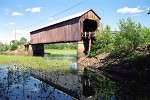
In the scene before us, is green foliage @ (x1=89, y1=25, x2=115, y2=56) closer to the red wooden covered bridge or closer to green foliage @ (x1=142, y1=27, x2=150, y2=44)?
the red wooden covered bridge

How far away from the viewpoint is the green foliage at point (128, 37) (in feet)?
92.3

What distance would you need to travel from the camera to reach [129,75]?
855 inches

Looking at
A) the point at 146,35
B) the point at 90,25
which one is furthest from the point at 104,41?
the point at 90,25

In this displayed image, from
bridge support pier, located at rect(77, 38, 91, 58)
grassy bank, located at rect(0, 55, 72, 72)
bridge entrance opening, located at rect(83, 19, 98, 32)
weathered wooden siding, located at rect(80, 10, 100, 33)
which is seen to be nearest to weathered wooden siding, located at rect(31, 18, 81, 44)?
weathered wooden siding, located at rect(80, 10, 100, 33)

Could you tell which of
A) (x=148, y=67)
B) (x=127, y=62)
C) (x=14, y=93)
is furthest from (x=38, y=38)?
(x=14, y=93)

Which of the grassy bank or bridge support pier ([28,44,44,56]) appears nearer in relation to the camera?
the grassy bank

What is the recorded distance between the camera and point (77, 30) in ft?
132

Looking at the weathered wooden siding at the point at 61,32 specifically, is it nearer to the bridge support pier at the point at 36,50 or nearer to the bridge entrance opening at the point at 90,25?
the bridge entrance opening at the point at 90,25

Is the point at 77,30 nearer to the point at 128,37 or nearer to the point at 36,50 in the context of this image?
the point at 128,37

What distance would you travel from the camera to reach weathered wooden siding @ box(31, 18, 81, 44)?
134 ft

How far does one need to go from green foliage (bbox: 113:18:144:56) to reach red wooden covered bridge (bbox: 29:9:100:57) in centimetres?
1021

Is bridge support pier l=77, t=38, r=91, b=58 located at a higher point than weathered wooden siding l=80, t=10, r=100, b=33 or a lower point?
lower

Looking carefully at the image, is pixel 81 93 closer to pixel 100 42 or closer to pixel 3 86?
pixel 3 86

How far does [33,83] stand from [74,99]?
5.61 metres
